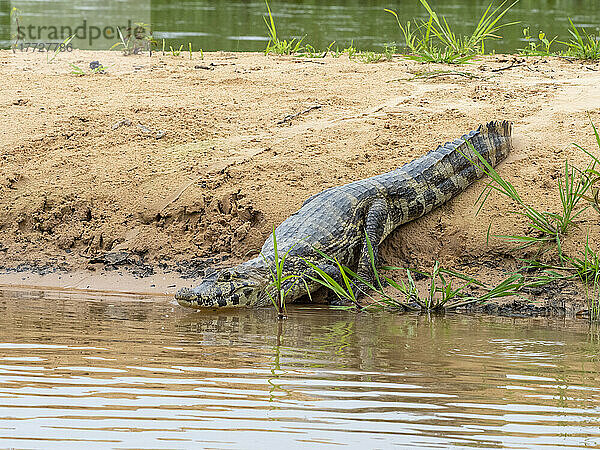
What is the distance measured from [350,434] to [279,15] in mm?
14330

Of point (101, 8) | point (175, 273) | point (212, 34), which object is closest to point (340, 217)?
point (175, 273)

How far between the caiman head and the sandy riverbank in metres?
0.53

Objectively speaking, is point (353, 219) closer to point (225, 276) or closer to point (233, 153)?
point (225, 276)

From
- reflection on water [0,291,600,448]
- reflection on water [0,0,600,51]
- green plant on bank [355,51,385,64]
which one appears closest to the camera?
reflection on water [0,291,600,448]

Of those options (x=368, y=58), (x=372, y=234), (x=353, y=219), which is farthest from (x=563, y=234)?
(x=368, y=58)

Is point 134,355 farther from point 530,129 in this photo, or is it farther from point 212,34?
point 212,34

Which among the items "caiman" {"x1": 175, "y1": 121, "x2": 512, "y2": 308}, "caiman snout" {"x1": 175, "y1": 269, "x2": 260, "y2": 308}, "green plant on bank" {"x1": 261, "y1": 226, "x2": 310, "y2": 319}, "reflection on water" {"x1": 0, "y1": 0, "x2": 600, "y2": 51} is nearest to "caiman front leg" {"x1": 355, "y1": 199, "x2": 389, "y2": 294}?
"caiman" {"x1": 175, "y1": 121, "x2": 512, "y2": 308}

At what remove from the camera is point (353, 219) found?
470cm

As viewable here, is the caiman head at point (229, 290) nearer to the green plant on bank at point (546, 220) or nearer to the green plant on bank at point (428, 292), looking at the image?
the green plant on bank at point (428, 292)

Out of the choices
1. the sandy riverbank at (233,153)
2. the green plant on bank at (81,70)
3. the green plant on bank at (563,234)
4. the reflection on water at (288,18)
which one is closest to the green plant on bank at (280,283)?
the sandy riverbank at (233,153)

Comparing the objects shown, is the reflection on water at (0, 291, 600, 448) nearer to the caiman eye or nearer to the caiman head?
the caiman head

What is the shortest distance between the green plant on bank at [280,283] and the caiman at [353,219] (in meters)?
0.02

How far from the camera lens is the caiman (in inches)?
163

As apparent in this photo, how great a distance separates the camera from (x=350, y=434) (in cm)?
198
